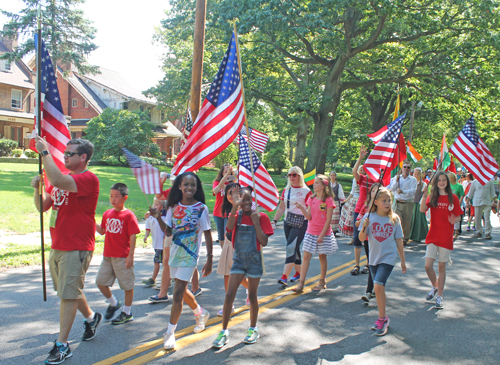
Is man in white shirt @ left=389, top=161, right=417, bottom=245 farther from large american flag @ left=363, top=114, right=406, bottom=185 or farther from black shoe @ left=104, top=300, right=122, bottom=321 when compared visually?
black shoe @ left=104, top=300, right=122, bottom=321

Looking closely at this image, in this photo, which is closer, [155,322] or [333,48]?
[155,322]

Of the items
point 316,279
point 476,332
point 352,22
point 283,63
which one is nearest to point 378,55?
point 352,22

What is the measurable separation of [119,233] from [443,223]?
14.9 ft

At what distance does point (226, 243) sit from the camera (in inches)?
225

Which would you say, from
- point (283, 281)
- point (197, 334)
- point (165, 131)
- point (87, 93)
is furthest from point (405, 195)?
point (165, 131)

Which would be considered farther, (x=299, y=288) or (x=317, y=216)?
(x=317, y=216)

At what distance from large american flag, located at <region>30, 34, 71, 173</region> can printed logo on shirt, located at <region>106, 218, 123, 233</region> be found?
0.84 metres

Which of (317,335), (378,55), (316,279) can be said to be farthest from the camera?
(378,55)

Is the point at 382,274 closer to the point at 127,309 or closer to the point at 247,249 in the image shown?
the point at 247,249

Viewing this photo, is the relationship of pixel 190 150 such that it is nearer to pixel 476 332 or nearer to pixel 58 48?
pixel 476 332

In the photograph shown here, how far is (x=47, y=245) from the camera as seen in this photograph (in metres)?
9.12

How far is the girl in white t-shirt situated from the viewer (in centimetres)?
551

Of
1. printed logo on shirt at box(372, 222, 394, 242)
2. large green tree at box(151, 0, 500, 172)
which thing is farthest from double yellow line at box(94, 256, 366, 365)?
large green tree at box(151, 0, 500, 172)

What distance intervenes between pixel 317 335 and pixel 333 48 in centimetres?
1681
